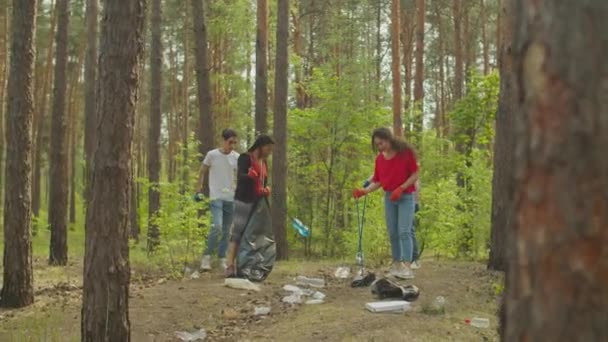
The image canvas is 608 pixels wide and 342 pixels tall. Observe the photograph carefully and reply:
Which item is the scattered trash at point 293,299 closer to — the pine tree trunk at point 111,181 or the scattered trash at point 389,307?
the scattered trash at point 389,307

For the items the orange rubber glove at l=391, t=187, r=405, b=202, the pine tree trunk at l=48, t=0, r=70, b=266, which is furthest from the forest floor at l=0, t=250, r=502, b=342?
the pine tree trunk at l=48, t=0, r=70, b=266

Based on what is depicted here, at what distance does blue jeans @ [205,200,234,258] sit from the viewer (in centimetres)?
966

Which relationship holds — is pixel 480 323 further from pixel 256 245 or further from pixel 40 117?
pixel 40 117

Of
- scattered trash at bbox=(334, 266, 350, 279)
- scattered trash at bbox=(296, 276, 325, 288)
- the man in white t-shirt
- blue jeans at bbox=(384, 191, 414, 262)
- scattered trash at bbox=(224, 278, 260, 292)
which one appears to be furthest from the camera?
the man in white t-shirt

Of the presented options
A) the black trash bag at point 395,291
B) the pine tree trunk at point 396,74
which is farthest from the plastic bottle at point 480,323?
the pine tree trunk at point 396,74

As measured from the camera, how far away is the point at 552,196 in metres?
1.61

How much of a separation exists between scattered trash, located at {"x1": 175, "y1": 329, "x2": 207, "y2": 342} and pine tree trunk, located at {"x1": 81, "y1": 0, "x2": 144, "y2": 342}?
1113 millimetres

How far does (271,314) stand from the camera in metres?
7.23

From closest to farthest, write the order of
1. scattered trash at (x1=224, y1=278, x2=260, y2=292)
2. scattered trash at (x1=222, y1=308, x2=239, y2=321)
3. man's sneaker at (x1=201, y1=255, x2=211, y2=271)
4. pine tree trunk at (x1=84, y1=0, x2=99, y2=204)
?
1. scattered trash at (x1=222, y1=308, x2=239, y2=321)
2. scattered trash at (x1=224, y1=278, x2=260, y2=292)
3. man's sneaker at (x1=201, y1=255, x2=211, y2=271)
4. pine tree trunk at (x1=84, y1=0, x2=99, y2=204)

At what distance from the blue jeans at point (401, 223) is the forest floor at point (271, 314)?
486mm

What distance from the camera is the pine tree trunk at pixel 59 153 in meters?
11.9

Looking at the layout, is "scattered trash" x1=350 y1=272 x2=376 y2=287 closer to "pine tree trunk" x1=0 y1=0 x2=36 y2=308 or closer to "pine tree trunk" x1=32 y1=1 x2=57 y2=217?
"pine tree trunk" x1=0 y1=0 x2=36 y2=308

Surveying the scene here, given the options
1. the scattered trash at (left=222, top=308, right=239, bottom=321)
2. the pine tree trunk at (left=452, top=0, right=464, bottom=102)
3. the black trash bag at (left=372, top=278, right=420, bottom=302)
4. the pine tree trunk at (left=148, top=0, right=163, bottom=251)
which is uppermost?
the pine tree trunk at (left=452, top=0, right=464, bottom=102)

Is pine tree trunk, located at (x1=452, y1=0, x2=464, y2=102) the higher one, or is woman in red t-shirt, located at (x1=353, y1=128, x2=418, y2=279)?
pine tree trunk, located at (x1=452, y1=0, x2=464, y2=102)
